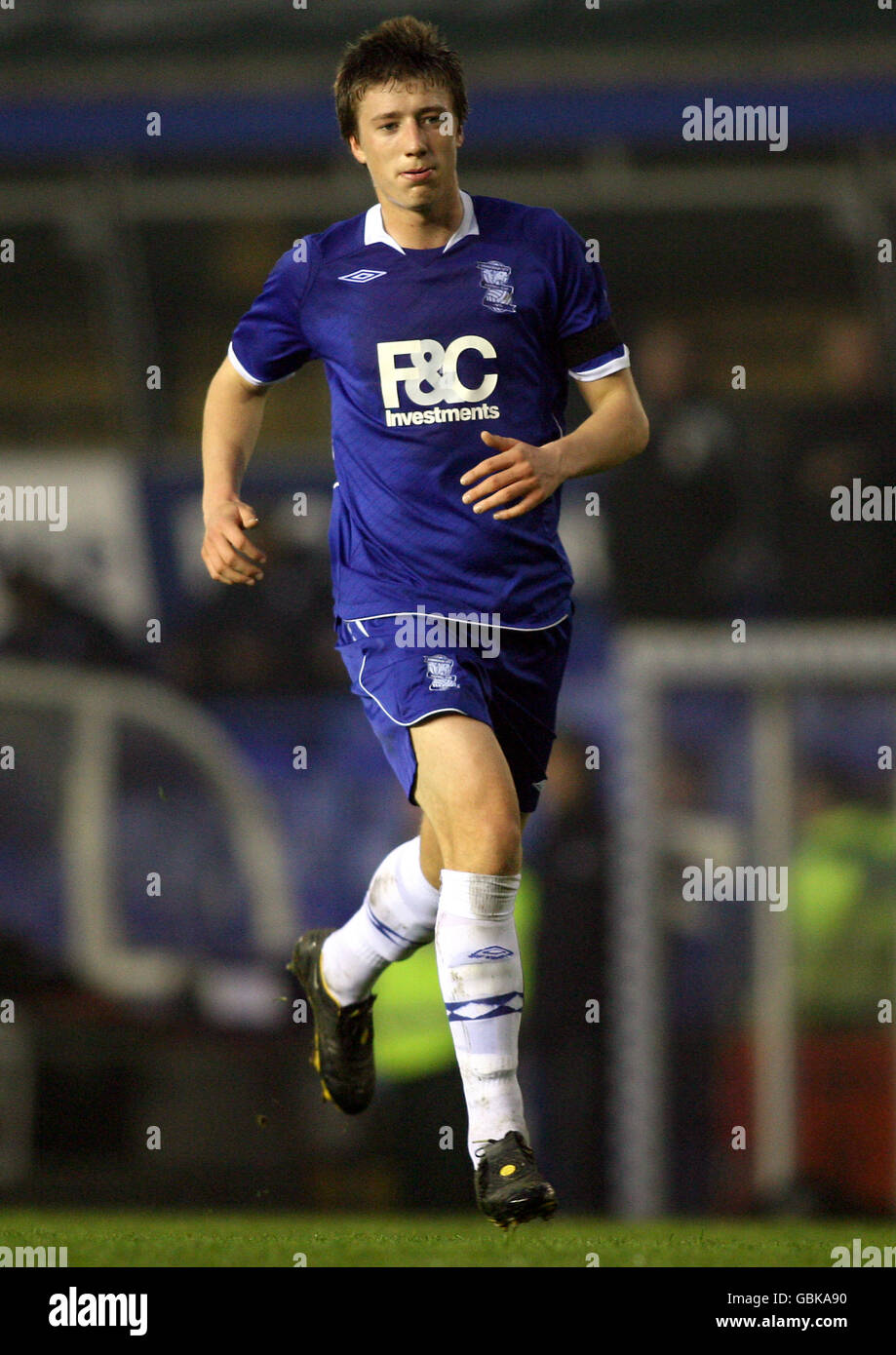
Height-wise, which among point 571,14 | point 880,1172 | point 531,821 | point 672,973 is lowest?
point 880,1172

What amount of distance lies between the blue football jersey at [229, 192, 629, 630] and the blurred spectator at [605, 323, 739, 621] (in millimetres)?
8072

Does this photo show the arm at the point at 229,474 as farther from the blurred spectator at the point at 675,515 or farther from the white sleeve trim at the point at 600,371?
the blurred spectator at the point at 675,515

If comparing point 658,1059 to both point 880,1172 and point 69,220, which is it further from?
point 69,220

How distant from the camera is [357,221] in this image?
564 centimetres

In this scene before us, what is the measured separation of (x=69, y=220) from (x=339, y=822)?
6.65 metres

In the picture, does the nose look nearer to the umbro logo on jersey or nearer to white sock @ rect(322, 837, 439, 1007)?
the umbro logo on jersey

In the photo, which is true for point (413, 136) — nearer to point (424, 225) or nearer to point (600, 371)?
point (424, 225)

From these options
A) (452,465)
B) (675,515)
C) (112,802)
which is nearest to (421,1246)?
(452,465)

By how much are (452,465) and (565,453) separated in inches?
11.5

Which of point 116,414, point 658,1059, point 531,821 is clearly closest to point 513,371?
point 658,1059

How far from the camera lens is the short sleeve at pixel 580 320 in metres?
5.49

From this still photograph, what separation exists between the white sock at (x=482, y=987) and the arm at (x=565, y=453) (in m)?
0.92

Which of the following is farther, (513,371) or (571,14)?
(571,14)

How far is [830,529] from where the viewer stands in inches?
538
